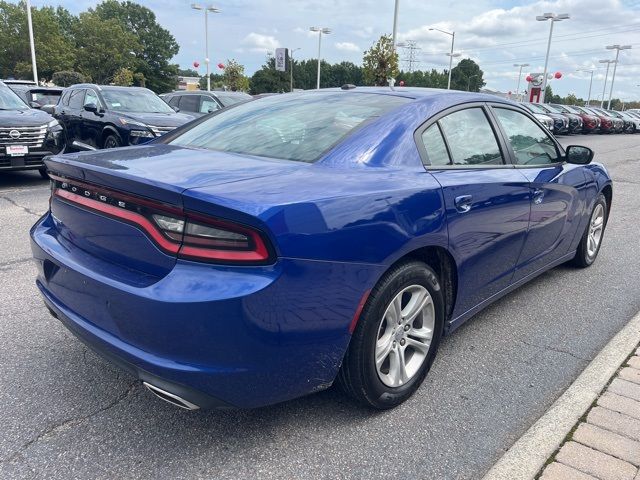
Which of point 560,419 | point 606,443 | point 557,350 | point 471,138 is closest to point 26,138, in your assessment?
point 471,138

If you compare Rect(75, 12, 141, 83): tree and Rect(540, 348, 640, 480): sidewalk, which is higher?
Rect(75, 12, 141, 83): tree

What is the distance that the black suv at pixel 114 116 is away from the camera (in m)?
9.31

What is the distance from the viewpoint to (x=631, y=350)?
10.5 ft

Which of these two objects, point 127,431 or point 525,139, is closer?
point 127,431

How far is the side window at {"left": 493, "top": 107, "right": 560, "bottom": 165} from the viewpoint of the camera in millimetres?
3525

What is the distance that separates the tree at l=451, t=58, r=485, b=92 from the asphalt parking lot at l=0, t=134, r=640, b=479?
107 meters

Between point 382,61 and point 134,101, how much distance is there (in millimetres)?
15101

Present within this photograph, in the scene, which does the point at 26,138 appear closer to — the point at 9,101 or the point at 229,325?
the point at 9,101

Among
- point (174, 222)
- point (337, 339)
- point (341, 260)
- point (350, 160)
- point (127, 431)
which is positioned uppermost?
point (350, 160)

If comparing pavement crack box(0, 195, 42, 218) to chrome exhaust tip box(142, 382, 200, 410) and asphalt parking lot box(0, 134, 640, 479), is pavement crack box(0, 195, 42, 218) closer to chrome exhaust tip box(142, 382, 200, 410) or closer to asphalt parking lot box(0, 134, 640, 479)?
asphalt parking lot box(0, 134, 640, 479)

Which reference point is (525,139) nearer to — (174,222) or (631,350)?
(631,350)

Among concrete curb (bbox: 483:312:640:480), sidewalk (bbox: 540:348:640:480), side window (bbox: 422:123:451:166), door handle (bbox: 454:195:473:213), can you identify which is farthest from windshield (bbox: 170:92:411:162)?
sidewalk (bbox: 540:348:640:480)

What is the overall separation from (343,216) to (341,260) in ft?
0.58

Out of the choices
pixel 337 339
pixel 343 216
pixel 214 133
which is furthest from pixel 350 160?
pixel 214 133
